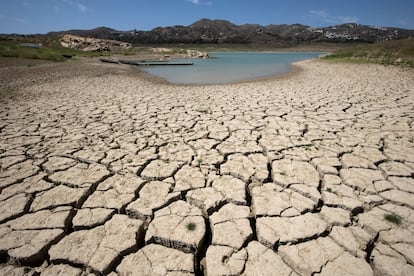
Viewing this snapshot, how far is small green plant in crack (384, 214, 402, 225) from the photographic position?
1.50m

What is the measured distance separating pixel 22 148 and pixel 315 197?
126 inches

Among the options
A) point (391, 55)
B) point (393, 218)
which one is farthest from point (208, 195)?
point (391, 55)

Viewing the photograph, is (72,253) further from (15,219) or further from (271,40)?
(271,40)

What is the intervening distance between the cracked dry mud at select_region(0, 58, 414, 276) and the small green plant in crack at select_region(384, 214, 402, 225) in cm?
1

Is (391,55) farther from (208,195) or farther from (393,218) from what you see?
(208,195)

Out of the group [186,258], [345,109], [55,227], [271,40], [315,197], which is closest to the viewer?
[186,258]

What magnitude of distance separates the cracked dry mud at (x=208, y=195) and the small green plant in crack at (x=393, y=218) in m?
0.01

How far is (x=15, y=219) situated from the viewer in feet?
5.23

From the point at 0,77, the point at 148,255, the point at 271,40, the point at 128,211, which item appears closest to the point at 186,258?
the point at 148,255

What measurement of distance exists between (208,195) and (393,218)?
1292mm

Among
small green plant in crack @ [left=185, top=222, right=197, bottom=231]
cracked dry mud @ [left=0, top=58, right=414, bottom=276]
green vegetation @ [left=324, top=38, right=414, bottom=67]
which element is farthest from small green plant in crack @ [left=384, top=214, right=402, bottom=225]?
green vegetation @ [left=324, top=38, right=414, bottom=67]

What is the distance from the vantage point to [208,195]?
71.6 inches

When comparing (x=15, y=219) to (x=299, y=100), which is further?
(x=299, y=100)

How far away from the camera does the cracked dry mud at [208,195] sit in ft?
4.25
